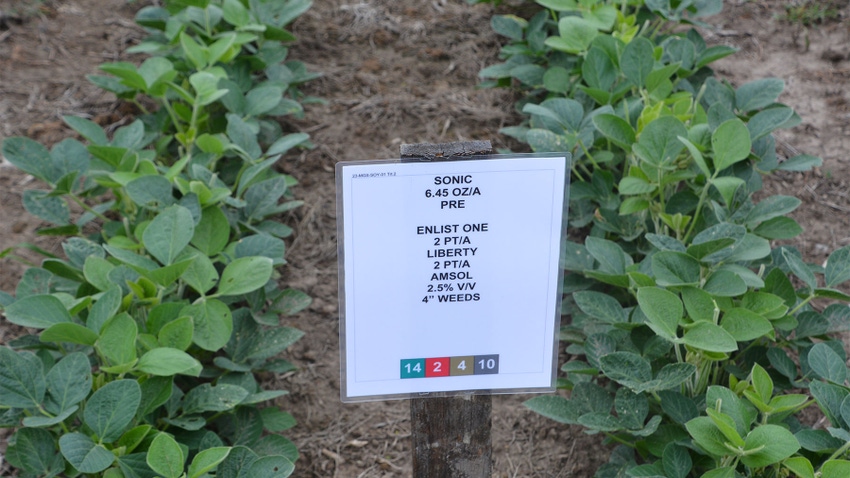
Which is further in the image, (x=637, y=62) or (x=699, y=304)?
(x=637, y=62)

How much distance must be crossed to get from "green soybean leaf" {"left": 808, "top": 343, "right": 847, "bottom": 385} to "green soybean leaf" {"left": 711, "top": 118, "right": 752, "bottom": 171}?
420mm

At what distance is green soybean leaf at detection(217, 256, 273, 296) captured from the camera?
1522mm

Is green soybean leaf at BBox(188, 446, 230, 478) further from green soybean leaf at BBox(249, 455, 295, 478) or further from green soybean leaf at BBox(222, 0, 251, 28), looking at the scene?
green soybean leaf at BBox(222, 0, 251, 28)

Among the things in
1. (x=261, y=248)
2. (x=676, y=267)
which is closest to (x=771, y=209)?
(x=676, y=267)

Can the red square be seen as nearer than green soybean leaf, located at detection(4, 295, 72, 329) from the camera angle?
Yes

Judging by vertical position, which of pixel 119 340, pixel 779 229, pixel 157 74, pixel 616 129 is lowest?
pixel 119 340

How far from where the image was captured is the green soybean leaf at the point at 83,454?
1.23 meters

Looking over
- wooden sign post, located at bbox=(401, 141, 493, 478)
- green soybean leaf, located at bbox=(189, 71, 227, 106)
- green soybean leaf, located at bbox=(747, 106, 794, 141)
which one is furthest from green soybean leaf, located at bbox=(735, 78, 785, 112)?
green soybean leaf, located at bbox=(189, 71, 227, 106)

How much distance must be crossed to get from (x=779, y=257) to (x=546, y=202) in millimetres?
784

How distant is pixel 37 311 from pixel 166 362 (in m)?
0.26

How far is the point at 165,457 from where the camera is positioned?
4.04 ft

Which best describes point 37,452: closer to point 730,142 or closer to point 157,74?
point 157,74

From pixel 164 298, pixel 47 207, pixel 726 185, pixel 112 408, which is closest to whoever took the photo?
pixel 112 408

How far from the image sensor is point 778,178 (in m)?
2.36
